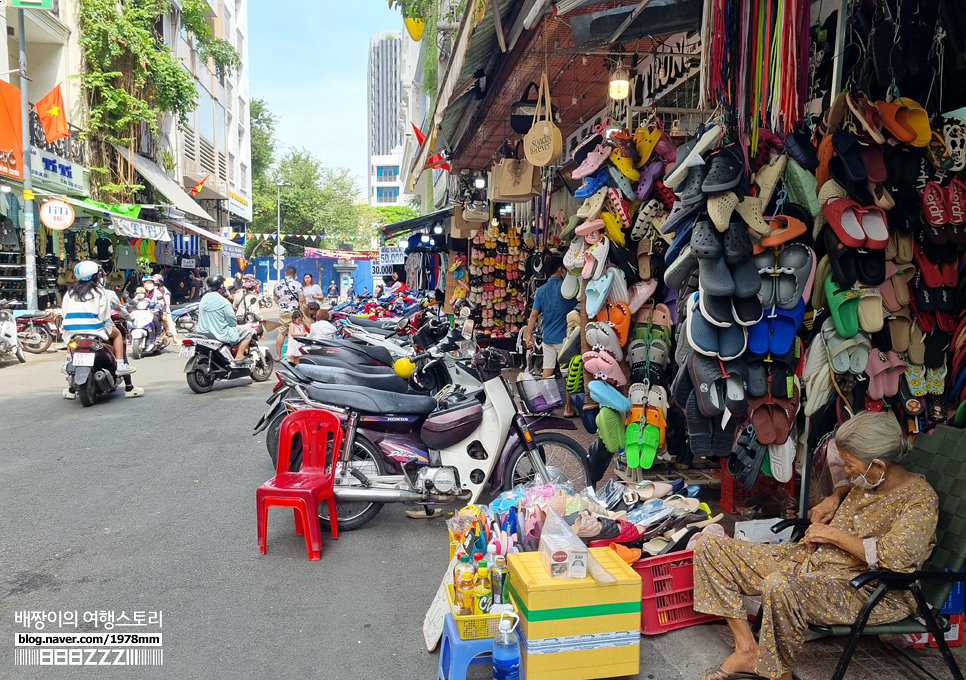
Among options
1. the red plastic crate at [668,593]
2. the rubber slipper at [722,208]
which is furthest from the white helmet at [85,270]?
the red plastic crate at [668,593]

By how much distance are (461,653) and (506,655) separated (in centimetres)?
19

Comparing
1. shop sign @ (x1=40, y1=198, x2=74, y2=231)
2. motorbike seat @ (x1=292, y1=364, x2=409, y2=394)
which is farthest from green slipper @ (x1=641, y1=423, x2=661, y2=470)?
shop sign @ (x1=40, y1=198, x2=74, y2=231)

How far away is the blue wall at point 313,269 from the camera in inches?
1511

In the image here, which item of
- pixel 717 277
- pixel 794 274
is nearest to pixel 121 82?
pixel 717 277

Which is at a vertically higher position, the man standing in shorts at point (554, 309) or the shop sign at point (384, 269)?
the shop sign at point (384, 269)

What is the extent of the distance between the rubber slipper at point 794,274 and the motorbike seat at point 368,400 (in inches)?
96.9

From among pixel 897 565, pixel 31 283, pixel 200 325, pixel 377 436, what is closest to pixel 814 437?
pixel 897 565

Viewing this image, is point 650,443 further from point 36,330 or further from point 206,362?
point 36,330

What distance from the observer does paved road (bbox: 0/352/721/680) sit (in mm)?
3037

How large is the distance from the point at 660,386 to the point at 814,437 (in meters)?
1.02

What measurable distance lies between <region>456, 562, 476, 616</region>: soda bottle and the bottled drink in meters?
0.12

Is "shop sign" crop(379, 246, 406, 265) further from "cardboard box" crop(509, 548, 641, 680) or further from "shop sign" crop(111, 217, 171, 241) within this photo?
"cardboard box" crop(509, 548, 641, 680)

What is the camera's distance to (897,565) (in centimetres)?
260

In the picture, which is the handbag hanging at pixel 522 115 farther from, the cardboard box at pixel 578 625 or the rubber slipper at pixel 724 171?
the cardboard box at pixel 578 625
